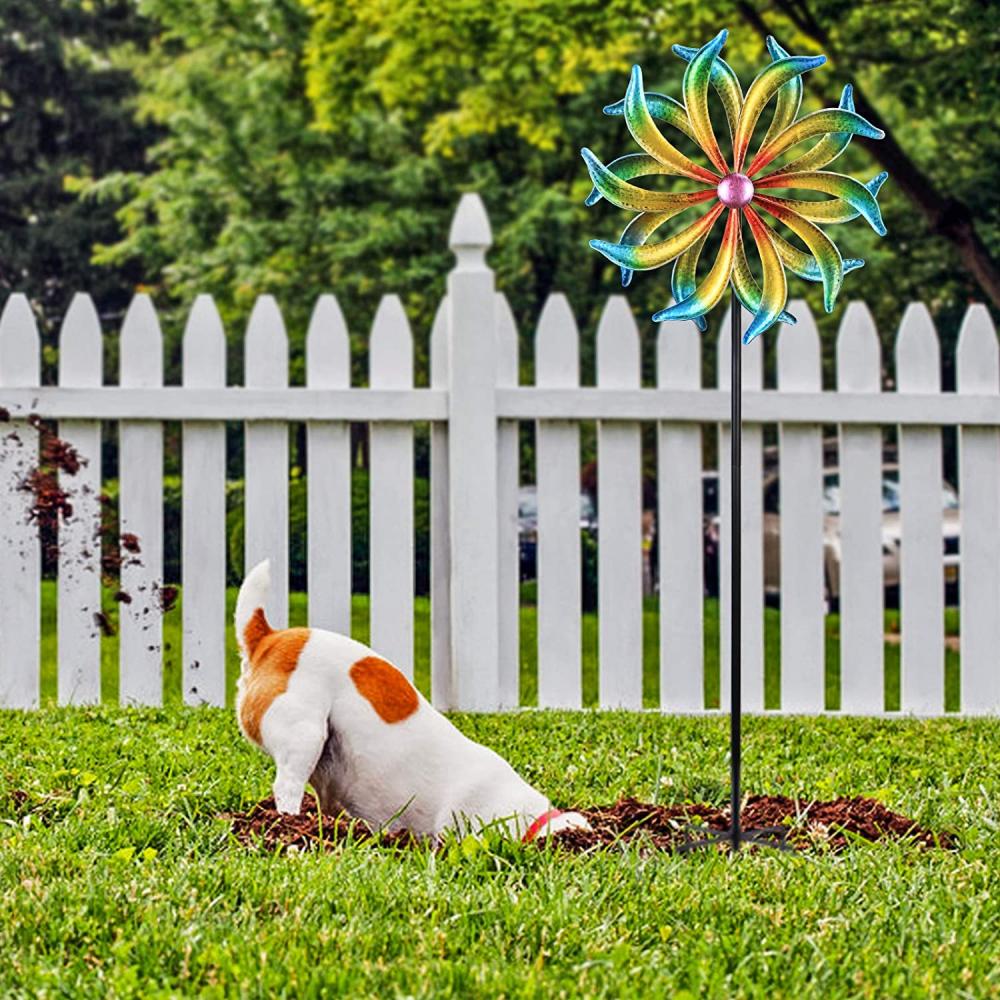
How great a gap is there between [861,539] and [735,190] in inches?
98.9

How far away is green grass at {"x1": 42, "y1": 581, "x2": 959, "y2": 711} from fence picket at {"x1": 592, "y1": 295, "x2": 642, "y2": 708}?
0.19 metres

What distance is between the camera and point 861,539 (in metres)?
5.40

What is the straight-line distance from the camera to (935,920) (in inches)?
98.3

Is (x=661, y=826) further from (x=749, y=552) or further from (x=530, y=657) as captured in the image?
(x=530, y=657)

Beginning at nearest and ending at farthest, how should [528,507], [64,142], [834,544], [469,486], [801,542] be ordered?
[469,486] → [801,542] → [528,507] → [834,544] → [64,142]

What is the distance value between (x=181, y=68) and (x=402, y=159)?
309 centimetres

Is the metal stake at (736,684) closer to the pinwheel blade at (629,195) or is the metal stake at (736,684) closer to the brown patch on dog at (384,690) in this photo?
the pinwheel blade at (629,195)

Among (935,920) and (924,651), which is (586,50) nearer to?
(924,651)

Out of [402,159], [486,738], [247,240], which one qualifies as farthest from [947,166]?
[486,738]

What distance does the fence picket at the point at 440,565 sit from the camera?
206 inches

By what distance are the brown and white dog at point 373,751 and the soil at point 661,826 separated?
55 mm

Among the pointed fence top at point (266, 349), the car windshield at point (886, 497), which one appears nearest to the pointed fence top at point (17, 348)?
the pointed fence top at point (266, 349)

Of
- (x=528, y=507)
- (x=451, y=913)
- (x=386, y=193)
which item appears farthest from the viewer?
(x=386, y=193)

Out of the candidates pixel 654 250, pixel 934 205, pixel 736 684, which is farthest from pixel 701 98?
pixel 934 205
